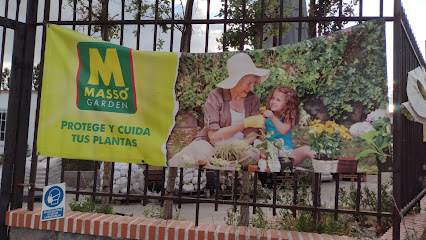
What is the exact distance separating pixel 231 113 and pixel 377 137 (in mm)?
1259

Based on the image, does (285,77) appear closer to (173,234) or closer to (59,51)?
(173,234)

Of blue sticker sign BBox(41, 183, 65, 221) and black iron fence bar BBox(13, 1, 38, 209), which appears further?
black iron fence bar BBox(13, 1, 38, 209)

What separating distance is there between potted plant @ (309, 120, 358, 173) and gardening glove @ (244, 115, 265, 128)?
46cm

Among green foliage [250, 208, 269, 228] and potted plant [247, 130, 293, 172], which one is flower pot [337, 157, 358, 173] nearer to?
potted plant [247, 130, 293, 172]

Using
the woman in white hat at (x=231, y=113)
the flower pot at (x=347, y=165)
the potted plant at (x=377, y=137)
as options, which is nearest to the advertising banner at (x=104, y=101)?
the woman in white hat at (x=231, y=113)

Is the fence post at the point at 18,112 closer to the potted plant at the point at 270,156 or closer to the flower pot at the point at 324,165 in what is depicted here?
the potted plant at the point at 270,156

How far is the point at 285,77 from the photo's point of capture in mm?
3164

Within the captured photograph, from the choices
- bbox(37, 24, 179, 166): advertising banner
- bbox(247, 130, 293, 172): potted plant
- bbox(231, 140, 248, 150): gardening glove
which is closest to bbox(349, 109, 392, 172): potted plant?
bbox(247, 130, 293, 172): potted plant

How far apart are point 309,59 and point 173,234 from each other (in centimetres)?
198

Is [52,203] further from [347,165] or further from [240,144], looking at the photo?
[347,165]

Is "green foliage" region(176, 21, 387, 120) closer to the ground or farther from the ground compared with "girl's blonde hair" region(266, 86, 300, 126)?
farther from the ground

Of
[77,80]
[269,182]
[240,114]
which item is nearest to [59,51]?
[77,80]

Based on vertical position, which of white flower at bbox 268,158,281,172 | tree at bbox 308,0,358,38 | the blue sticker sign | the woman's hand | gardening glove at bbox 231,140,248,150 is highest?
tree at bbox 308,0,358,38

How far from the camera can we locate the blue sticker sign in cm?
340
